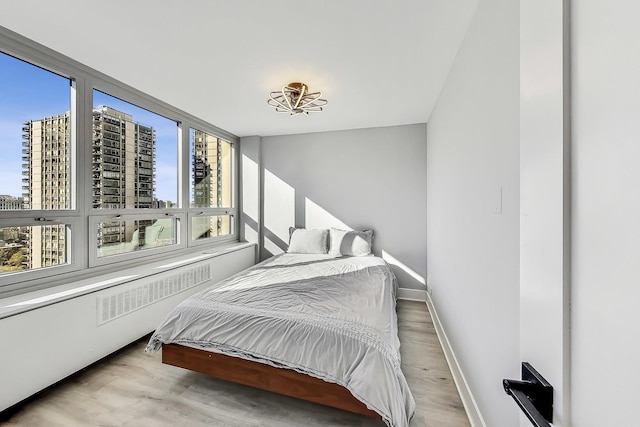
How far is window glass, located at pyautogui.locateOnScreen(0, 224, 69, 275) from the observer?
5.90 feet

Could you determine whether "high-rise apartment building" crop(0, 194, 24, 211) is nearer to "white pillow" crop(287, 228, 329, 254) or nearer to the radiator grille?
the radiator grille

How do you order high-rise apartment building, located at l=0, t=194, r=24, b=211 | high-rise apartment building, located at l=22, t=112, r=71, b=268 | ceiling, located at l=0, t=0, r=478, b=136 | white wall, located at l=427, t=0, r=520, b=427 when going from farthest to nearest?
high-rise apartment building, located at l=22, t=112, r=71, b=268 → high-rise apartment building, located at l=0, t=194, r=24, b=211 → ceiling, located at l=0, t=0, r=478, b=136 → white wall, located at l=427, t=0, r=520, b=427

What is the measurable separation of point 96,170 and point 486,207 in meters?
3.08

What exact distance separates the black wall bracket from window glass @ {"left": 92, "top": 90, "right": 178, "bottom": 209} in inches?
120

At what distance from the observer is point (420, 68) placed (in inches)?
84.5

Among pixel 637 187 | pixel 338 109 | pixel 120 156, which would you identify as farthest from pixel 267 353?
pixel 338 109

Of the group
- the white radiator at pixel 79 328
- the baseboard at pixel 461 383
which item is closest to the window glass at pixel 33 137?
the white radiator at pixel 79 328

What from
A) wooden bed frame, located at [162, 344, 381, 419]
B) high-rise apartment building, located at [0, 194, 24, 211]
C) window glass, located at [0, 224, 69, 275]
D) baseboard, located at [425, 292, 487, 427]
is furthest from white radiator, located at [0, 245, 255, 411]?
baseboard, located at [425, 292, 487, 427]

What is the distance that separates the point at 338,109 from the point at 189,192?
219 centimetres

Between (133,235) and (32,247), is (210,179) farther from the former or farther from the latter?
(32,247)

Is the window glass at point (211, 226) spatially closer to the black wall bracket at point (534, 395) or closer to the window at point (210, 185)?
the window at point (210, 185)

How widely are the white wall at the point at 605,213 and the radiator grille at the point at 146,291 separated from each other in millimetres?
2719

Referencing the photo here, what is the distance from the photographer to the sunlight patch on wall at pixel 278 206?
13.6ft

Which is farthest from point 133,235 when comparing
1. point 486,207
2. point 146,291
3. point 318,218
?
point 486,207
